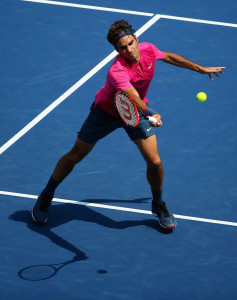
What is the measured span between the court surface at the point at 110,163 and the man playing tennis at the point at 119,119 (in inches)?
10.3

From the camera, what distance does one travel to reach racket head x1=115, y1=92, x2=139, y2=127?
26.7ft

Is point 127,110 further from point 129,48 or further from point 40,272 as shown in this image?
point 40,272

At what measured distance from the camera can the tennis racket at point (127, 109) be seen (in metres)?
8.15

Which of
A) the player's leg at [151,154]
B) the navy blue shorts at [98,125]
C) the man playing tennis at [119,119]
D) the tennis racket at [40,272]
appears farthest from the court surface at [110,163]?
the navy blue shorts at [98,125]

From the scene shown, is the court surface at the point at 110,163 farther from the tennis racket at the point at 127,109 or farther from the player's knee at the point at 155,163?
the tennis racket at the point at 127,109

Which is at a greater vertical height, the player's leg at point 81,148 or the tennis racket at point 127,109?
the tennis racket at point 127,109

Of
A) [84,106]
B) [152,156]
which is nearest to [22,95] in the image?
[84,106]

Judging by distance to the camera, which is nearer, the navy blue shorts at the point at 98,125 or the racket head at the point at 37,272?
the racket head at the point at 37,272

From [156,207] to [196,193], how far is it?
2.72ft

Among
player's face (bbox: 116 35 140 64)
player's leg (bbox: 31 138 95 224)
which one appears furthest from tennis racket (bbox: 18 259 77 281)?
player's face (bbox: 116 35 140 64)

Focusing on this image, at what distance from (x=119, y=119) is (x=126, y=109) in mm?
404

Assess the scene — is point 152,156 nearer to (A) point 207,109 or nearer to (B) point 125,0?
(A) point 207,109

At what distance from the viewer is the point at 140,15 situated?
14078 millimetres

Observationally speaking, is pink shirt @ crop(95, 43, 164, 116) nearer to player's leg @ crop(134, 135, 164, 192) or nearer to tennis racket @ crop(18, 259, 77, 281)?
player's leg @ crop(134, 135, 164, 192)
